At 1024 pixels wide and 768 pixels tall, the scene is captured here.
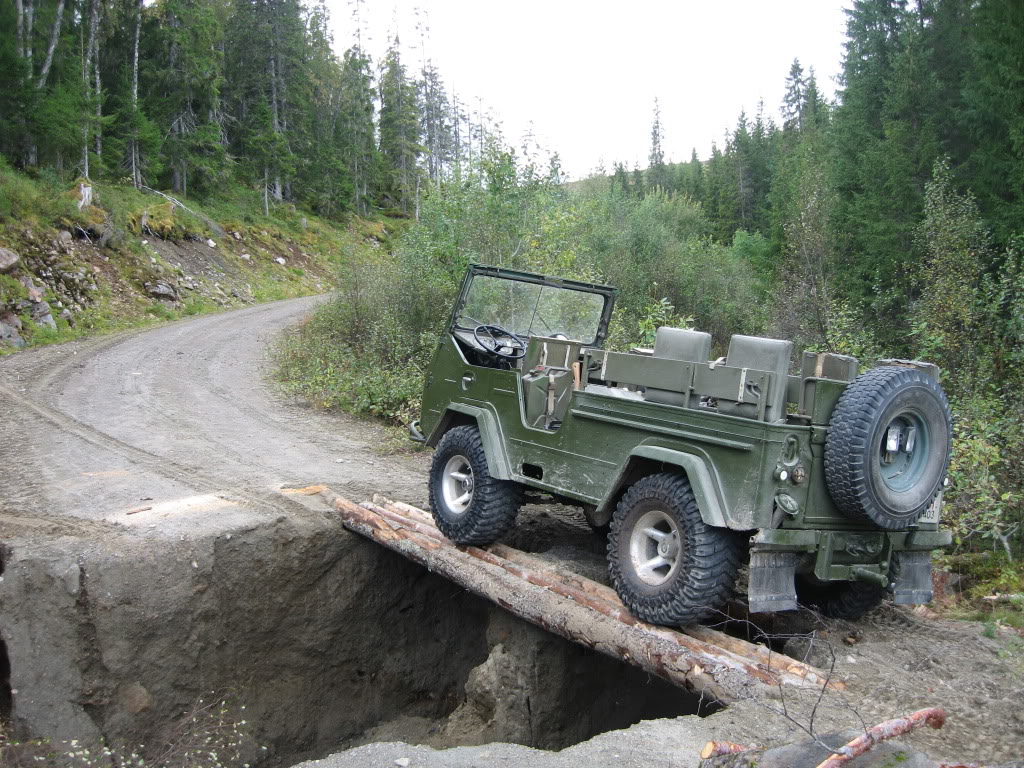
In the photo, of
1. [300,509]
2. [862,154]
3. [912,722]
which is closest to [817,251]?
[862,154]

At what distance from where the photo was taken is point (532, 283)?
22.1ft

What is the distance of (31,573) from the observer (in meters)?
5.48

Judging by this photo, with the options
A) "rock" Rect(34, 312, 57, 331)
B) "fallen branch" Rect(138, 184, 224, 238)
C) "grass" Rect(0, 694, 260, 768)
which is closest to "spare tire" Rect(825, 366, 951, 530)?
"grass" Rect(0, 694, 260, 768)

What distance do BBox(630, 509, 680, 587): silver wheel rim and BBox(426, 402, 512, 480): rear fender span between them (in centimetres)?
121

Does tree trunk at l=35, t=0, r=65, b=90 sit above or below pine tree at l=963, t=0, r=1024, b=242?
above

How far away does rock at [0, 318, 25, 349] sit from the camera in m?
16.1

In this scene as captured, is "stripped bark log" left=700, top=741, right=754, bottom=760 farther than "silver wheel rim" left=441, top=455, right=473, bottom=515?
No

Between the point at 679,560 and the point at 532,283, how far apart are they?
3174 mm

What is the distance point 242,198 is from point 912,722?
115ft

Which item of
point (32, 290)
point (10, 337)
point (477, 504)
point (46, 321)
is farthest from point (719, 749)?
point (32, 290)

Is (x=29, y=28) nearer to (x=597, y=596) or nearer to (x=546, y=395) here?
(x=546, y=395)

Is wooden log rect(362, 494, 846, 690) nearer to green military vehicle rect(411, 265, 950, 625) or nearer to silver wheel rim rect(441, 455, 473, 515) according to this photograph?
green military vehicle rect(411, 265, 950, 625)

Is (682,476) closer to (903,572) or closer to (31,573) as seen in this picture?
(903,572)

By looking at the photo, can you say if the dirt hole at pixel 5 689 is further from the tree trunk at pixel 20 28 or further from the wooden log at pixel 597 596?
the tree trunk at pixel 20 28
